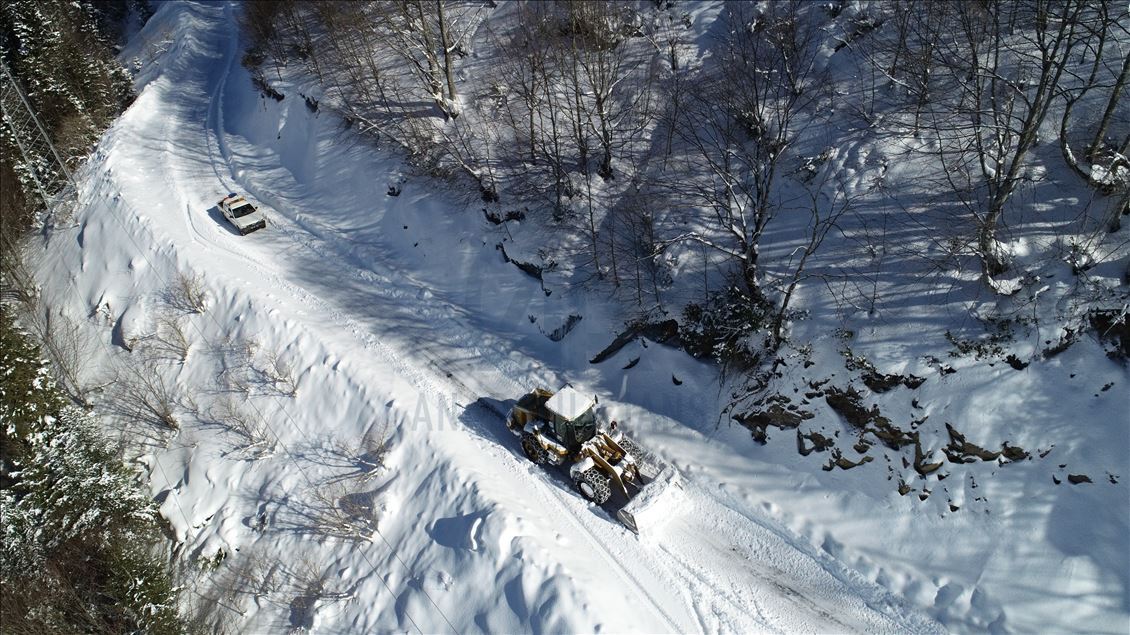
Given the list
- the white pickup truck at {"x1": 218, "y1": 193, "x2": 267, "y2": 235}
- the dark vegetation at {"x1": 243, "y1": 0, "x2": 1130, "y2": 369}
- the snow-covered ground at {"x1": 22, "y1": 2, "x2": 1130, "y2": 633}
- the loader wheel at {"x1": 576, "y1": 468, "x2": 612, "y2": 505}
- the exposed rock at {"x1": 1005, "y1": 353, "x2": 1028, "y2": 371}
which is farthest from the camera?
the white pickup truck at {"x1": 218, "y1": 193, "x2": 267, "y2": 235}

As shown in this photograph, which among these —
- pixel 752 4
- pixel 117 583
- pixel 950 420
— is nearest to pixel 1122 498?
pixel 950 420

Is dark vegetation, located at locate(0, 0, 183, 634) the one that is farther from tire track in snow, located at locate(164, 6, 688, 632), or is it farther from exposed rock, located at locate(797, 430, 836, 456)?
exposed rock, located at locate(797, 430, 836, 456)

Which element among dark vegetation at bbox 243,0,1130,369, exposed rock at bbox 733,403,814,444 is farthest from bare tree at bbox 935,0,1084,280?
exposed rock at bbox 733,403,814,444

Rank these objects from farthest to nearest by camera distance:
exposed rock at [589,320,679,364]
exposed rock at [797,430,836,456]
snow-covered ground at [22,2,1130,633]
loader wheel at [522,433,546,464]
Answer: exposed rock at [589,320,679,364] < loader wheel at [522,433,546,464] < exposed rock at [797,430,836,456] < snow-covered ground at [22,2,1130,633]

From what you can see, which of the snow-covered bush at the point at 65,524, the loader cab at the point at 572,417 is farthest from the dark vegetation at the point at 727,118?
the snow-covered bush at the point at 65,524

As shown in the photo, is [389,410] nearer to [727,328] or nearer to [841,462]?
[727,328]
